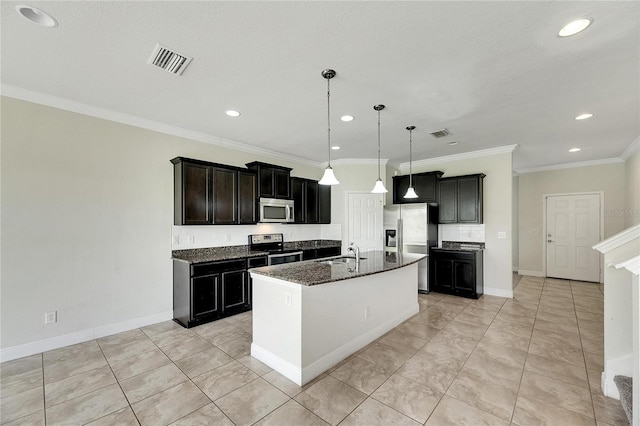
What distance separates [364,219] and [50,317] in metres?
5.06

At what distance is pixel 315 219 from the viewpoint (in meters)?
5.87

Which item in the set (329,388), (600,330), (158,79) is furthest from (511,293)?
(158,79)

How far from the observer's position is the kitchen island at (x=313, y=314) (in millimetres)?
2375

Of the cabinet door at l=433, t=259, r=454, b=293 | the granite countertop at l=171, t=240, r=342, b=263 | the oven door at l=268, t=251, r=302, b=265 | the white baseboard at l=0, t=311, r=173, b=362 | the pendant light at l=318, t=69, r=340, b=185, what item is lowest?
the white baseboard at l=0, t=311, r=173, b=362

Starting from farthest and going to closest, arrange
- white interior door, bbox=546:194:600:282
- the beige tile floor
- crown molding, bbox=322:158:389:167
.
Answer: white interior door, bbox=546:194:600:282
crown molding, bbox=322:158:389:167
the beige tile floor

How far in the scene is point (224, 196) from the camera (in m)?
4.24

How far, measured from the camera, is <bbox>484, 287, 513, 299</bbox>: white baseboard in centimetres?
496

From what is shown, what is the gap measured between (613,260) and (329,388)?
8.18 ft

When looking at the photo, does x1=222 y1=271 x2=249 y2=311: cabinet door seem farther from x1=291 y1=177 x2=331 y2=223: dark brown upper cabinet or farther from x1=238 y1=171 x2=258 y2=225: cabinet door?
x1=291 y1=177 x2=331 y2=223: dark brown upper cabinet

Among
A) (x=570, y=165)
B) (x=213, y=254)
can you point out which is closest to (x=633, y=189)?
(x=570, y=165)

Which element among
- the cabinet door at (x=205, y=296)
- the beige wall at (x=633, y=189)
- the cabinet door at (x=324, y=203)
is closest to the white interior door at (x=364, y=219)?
the cabinet door at (x=324, y=203)

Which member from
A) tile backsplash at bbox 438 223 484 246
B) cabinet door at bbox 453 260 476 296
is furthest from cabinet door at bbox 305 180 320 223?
cabinet door at bbox 453 260 476 296

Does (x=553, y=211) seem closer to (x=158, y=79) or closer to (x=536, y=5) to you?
(x=536, y=5)

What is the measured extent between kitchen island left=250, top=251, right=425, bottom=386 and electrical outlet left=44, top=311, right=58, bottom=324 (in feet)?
7.43
